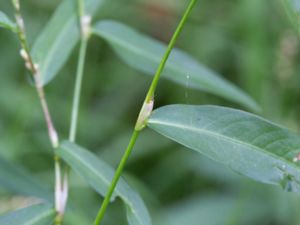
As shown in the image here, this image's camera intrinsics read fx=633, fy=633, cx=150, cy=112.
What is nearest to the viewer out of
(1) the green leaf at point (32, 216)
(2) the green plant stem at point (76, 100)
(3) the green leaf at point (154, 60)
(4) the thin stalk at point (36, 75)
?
(1) the green leaf at point (32, 216)

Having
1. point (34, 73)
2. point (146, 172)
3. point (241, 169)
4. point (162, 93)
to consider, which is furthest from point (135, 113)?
point (241, 169)

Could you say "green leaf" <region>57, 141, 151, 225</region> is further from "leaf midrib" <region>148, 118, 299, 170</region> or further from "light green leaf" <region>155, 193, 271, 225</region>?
"light green leaf" <region>155, 193, 271, 225</region>

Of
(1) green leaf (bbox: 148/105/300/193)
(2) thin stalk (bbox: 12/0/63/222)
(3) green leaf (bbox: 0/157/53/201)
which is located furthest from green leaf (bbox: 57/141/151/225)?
(3) green leaf (bbox: 0/157/53/201)

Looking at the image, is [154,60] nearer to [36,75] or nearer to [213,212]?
[36,75]

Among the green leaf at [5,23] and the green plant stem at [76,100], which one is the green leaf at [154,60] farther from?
the green leaf at [5,23]

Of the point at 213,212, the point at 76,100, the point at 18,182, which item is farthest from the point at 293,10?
the point at 213,212

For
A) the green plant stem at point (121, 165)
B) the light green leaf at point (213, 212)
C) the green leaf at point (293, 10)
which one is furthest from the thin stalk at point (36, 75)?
the light green leaf at point (213, 212)

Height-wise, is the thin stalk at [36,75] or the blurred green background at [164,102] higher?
the blurred green background at [164,102]

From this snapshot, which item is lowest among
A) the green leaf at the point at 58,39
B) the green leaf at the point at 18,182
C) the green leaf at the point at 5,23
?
the green leaf at the point at 18,182
